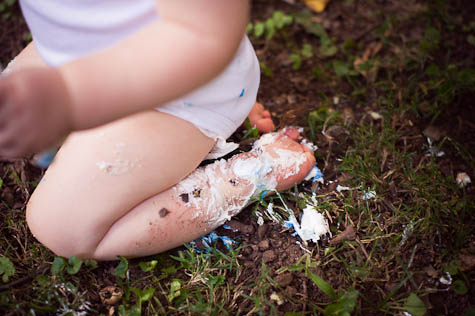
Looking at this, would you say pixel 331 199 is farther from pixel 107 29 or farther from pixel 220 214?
pixel 107 29

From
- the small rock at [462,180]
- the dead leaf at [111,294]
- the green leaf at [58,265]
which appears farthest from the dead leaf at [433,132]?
the green leaf at [58,265]

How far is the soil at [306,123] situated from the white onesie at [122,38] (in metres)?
0.33

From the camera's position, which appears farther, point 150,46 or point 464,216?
point 464,216

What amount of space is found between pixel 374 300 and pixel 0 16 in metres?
1.95

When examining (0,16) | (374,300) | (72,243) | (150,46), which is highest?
(150,46)

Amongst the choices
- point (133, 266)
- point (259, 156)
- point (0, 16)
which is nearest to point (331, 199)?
point (259, 156)

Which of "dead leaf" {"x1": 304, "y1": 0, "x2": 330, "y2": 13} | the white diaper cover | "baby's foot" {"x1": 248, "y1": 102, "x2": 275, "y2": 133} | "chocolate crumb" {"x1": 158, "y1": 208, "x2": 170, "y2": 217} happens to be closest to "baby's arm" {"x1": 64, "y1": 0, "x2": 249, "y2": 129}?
the white diaper cover

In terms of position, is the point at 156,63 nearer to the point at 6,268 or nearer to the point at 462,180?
the point at 6,268

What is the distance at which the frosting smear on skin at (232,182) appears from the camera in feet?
3.94

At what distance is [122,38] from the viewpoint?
0.94 m

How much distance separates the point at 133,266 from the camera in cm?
120

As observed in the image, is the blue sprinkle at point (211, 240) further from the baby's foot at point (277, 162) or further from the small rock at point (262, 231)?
the baby's foot at point (277, 162)

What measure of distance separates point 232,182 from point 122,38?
1.69 ft

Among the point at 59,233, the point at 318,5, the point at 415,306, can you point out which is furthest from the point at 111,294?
the point at 318,5
